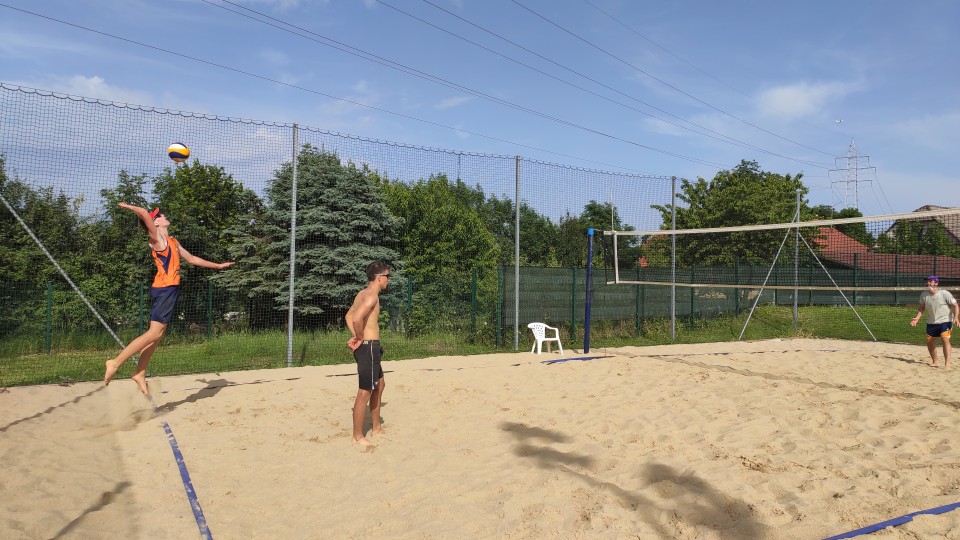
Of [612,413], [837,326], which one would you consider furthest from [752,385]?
[837,326]

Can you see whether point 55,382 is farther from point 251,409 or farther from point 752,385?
point 752,385

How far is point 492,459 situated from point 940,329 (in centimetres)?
798

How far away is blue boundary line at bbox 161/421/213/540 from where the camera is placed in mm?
2980

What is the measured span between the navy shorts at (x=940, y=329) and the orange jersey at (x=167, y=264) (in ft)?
32.6

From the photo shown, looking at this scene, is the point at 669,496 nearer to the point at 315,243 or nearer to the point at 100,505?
the point at 100,505

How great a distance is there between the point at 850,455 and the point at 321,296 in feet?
30.6

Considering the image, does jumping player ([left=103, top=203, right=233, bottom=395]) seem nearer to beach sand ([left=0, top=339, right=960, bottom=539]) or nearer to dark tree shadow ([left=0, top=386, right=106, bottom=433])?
dark tree shadow ([left=0, top=386, right=106, bottom=433])

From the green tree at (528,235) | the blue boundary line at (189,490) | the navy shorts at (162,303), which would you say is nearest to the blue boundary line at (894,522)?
the blue boundary line at (189,490)

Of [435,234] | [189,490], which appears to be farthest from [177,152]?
[435,234]

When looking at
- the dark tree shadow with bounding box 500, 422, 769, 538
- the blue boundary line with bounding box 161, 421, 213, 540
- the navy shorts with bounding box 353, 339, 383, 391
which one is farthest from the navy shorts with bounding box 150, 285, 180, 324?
the dark tree shadow with bounding box 500, 422, 769, 538

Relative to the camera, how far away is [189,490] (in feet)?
11.5

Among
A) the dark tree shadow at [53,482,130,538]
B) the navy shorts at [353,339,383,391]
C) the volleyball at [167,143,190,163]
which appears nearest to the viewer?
the dark tree shadow at [53,482,130,538]

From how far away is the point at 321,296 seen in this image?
1159 centimetres

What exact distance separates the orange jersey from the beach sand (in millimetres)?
1196
